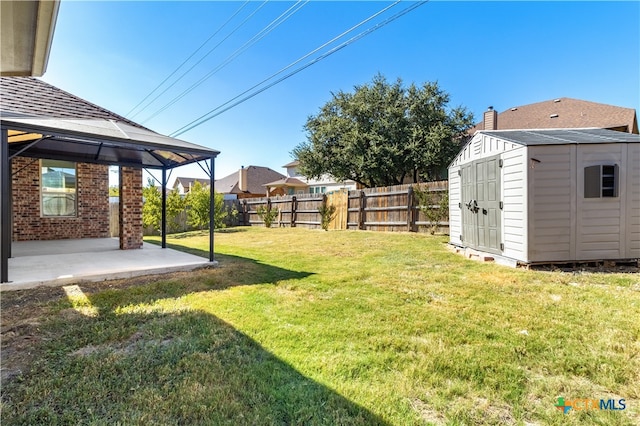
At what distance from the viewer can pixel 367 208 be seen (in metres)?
12.5

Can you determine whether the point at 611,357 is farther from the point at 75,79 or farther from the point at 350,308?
the point at 75,79

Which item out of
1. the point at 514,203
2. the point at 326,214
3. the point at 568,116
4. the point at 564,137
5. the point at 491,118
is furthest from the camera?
the point at 491,118

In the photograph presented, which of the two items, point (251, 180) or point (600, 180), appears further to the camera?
point (251, 180)

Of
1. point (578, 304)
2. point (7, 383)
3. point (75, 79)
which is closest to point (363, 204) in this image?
point (578, 304)

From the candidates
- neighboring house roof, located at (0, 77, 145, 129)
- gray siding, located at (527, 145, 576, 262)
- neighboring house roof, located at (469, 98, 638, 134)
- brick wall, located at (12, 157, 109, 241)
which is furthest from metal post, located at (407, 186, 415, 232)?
neighboring house roof, located at (469, 98, 638, 134)

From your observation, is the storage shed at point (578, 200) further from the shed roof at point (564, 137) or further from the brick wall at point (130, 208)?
the brick wall at point (130, 208)

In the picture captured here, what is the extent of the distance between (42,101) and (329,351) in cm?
715

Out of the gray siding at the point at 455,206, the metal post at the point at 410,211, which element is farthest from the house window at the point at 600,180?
the metal post at the point at 410,211

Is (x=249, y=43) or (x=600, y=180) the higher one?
(x=249, y=43)

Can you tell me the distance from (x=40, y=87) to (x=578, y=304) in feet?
33.6

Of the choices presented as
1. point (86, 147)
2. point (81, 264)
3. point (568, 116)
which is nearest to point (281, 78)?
point (86, 147)

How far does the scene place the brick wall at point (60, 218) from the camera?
8492 millimetres

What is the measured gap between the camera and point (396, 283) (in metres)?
4.63

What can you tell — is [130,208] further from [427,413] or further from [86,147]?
[427,413]
